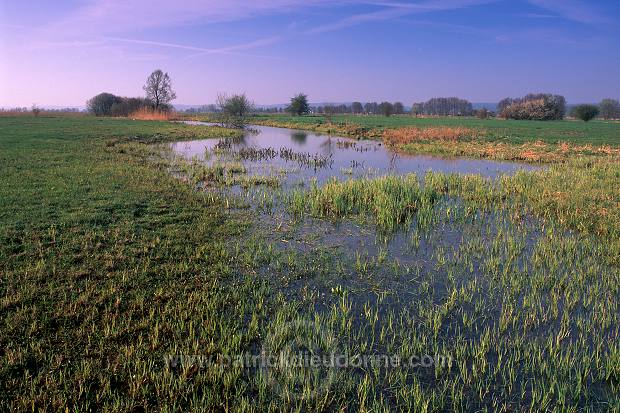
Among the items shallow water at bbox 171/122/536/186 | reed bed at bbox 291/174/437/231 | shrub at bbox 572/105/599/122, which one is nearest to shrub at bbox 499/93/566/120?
shrub at bbox 572/105/599/122

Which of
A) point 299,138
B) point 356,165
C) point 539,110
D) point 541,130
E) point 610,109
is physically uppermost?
point 610,109

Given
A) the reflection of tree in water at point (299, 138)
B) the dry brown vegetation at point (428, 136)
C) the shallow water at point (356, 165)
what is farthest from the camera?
the reflection of tree in water at point (299, 138)

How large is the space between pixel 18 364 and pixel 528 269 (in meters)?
8.77

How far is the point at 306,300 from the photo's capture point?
645 centimetres

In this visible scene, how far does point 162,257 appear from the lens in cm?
782

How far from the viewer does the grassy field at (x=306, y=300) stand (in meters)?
4.30

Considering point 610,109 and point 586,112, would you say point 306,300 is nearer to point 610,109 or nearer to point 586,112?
point 586,112

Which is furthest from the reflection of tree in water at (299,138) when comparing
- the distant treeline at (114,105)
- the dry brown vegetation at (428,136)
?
the distant treeline at (114,105)

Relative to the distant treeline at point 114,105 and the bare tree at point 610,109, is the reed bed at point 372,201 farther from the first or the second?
the bare tree at point 610,109

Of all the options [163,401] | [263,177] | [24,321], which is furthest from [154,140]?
[163,401]

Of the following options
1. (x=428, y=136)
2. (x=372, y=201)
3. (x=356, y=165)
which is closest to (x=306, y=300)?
(x=372, y=201)

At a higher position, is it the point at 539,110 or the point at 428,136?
the point at 539,110

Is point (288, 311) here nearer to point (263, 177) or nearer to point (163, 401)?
point (163, 401)

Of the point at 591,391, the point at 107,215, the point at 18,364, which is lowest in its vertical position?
the point at 591,391
